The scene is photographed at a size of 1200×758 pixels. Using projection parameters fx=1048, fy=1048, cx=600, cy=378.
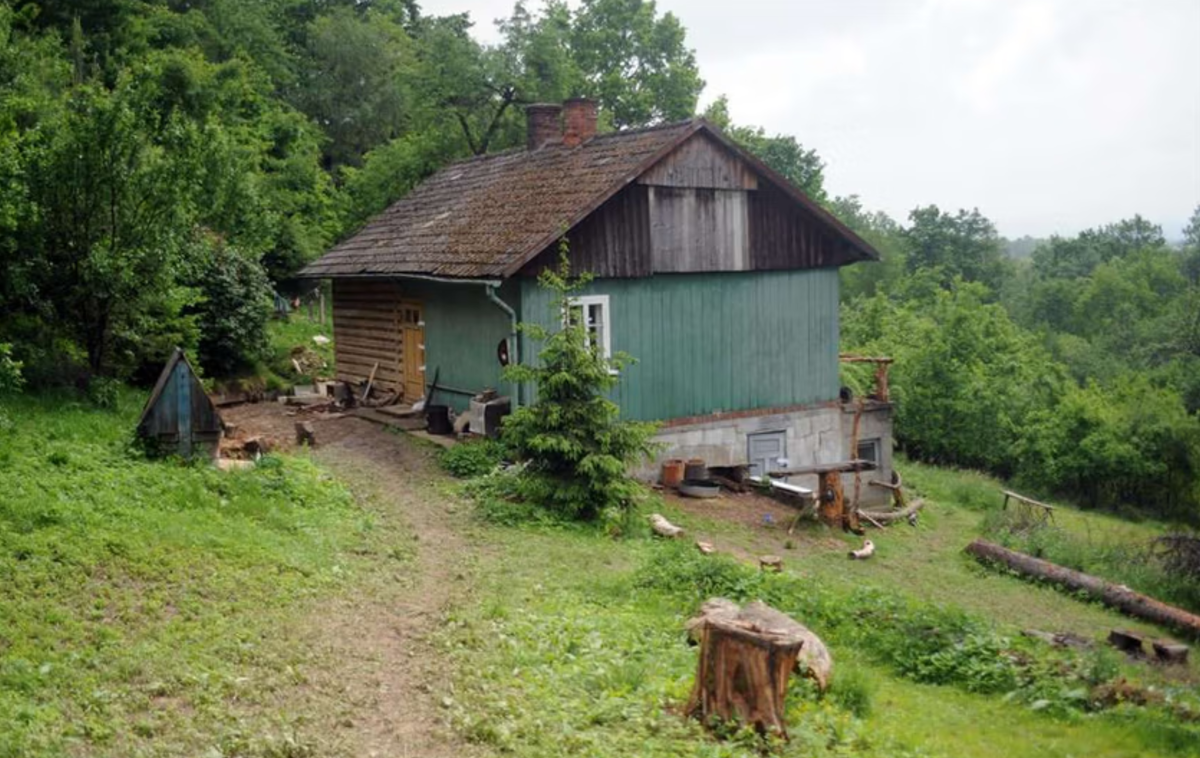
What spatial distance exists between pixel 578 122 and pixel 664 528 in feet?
33.4

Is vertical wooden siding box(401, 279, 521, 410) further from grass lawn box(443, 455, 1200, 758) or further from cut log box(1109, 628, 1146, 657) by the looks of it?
cut log box(1109, 628, 1146, 657)

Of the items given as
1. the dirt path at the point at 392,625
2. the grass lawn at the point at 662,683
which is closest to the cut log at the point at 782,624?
the grass lawn at the point at 662,683

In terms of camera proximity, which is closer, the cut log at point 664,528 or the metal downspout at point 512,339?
the cut log at point 664,528

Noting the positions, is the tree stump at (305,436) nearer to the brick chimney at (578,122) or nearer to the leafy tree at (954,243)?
the brick chimney at (578,122)

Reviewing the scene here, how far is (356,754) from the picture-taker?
676 centimetres

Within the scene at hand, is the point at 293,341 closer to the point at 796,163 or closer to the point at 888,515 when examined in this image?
the point at 888,515

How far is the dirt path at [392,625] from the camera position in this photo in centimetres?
716

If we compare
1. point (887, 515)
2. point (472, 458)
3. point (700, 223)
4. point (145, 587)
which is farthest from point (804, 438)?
point (145, 587)

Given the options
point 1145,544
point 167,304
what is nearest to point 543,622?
point 167,304

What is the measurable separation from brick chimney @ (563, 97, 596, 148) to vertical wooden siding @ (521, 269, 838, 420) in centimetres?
441

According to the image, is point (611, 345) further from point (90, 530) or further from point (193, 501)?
point (90, 530)

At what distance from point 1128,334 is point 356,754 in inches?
2189

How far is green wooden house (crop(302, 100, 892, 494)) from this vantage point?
1827cm

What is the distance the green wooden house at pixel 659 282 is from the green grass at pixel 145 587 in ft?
18.8
